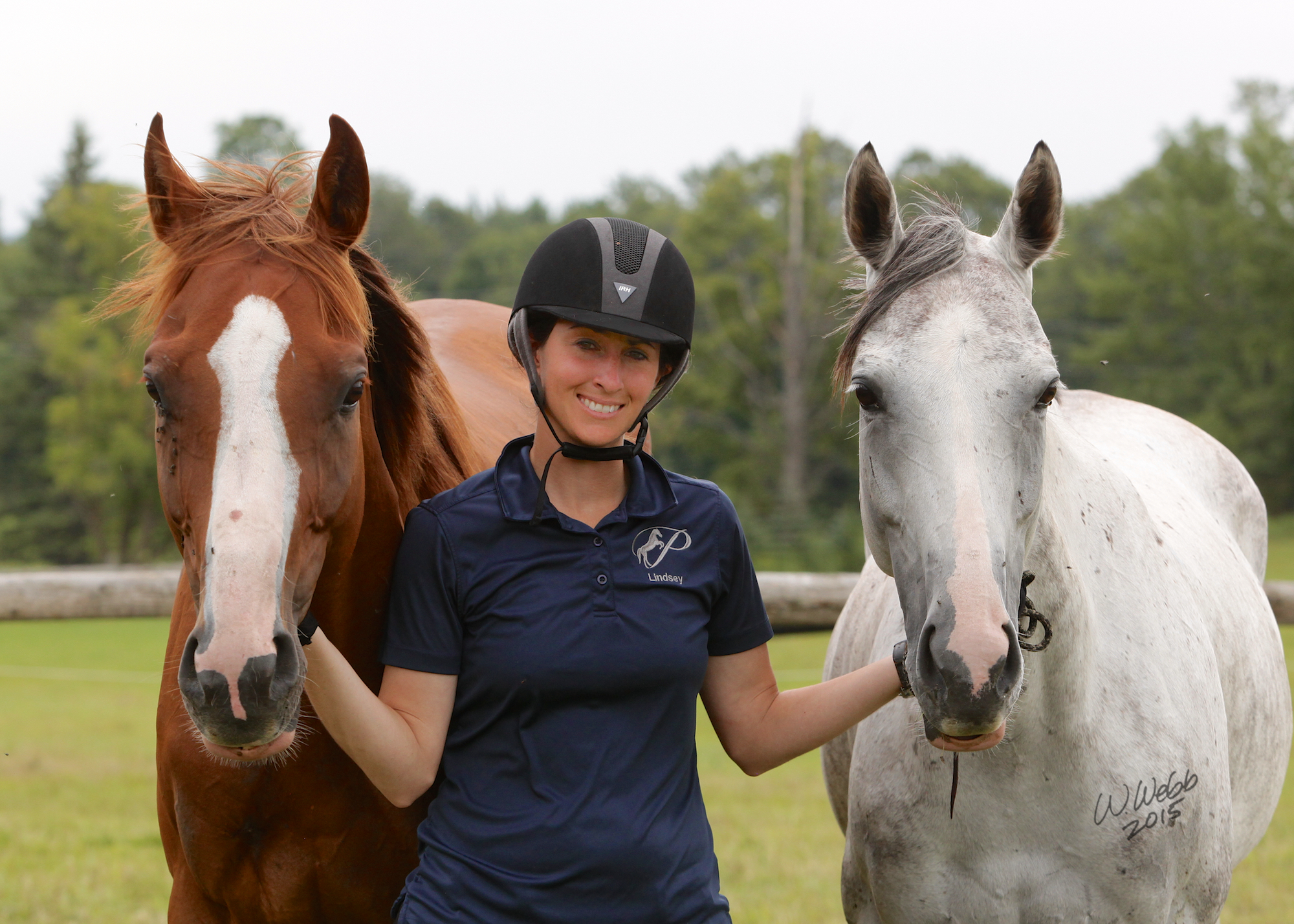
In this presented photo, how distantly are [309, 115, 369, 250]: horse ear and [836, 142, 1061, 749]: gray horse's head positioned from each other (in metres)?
0.98

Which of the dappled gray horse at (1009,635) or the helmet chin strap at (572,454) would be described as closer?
the dappled gray horse at (1009,635)

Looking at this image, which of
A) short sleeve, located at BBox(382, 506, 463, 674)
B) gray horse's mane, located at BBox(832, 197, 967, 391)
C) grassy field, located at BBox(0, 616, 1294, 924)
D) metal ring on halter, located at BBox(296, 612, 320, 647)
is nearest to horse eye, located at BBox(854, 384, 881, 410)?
gray horse's mane, located at BBox(832, 197, 967, 391)

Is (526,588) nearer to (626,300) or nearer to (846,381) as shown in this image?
(626,300)

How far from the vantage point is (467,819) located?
1.93m

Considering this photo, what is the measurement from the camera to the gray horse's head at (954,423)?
180 centimetres

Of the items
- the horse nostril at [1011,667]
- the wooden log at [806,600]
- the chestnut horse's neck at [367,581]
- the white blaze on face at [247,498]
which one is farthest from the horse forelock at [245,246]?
the wooden log at [806,600]

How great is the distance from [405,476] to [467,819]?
2.69 ft

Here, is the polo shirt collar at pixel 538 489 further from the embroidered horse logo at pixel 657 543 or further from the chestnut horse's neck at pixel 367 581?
the chestnut horse's neck at pixel 367 581

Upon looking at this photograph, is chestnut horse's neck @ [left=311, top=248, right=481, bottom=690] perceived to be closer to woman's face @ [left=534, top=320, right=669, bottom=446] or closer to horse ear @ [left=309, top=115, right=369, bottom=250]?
horse ear @ [left=309, top=115, right=369, bottom=250]

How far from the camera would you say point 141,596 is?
5145mm

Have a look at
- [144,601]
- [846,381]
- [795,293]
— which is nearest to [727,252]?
[795,293]

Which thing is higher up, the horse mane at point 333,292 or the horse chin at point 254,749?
the horse mane at point 333,292

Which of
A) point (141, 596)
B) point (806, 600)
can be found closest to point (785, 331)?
point (806, 600)

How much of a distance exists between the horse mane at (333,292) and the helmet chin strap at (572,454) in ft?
1.35
